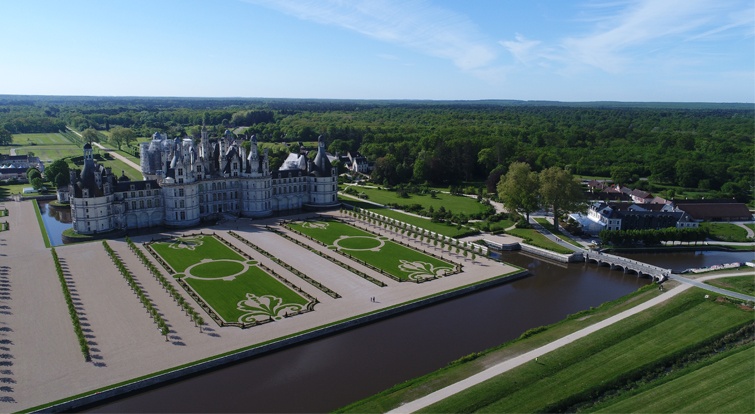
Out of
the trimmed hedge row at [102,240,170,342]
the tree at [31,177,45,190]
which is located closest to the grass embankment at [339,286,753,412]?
the trimmed hedge row at [102,240,170,342]

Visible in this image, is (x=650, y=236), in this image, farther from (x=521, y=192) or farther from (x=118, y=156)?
Answer: (x=118, y=156)

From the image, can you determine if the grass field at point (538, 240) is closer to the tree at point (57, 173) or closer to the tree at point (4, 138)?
the tree at point (57, 173)

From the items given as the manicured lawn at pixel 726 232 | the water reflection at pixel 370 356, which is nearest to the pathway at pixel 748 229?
the manicured lawn at pixel 726 232

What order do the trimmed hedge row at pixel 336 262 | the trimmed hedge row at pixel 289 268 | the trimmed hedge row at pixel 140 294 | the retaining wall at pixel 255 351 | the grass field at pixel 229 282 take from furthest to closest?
the trimmed hedge row at pixel 336 262
the trimmed hedge row at pixel 289 268
the grass field at pixel 229 282
the trimmed hedge row at pixel 140 294
the retaining wall at pixel 255 351

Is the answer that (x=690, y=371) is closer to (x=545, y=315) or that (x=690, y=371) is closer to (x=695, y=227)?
(x=545, y=315)

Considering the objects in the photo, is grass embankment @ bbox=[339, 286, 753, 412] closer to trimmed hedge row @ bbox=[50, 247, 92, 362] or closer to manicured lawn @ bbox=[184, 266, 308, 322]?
manicured lawn @ bbox=[184, 266, 308, 322]
